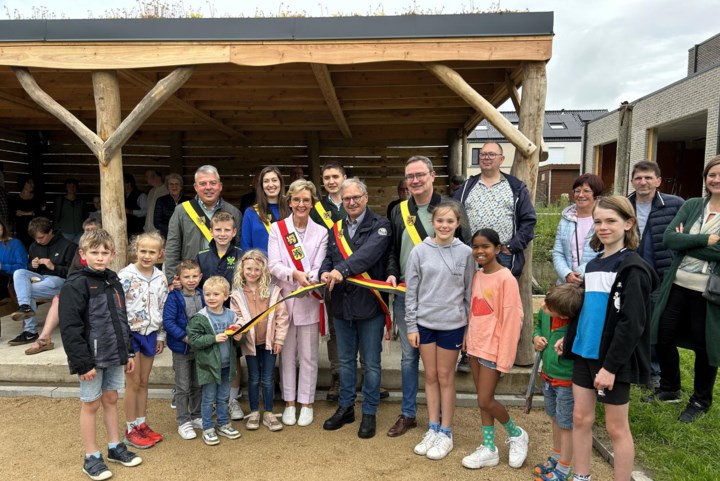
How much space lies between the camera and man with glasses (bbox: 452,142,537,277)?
11.8ft

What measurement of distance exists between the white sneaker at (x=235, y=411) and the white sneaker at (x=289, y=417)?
36 centimetres

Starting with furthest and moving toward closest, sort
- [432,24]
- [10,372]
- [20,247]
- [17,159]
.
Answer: [17,159] < [20,247] < [10,372] < [432,24]

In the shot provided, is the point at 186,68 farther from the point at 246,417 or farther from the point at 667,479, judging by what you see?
the point at 667,479

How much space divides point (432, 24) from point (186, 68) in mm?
2164

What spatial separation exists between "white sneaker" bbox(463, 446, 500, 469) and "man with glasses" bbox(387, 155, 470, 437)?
558 mm

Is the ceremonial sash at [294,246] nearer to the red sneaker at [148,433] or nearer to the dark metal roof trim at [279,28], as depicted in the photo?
the red sneaker at [148,433]

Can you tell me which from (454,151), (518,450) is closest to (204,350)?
(518,450)

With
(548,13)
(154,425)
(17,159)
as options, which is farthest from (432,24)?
(17,159)

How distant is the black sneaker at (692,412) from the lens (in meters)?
3.58

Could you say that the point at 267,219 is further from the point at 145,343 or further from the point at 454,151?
the point at 454,151

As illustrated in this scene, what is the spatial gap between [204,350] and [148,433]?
2.47 feet

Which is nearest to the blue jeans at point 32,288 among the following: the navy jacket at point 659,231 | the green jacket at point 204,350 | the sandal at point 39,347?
the sandal at point 39,347

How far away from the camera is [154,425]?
372 centimetres

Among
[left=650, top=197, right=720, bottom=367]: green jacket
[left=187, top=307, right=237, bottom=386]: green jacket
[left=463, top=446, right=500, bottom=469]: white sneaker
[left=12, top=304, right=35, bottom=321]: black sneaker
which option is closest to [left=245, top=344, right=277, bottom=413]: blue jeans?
[left=187, top=307, right=237, bottom=386]: green jacket
